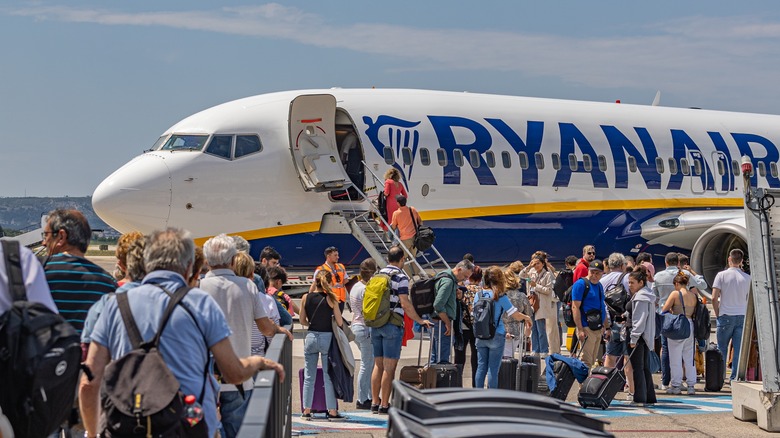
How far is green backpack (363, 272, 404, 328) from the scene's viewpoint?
33.0ft

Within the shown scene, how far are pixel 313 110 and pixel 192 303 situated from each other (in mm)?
11880

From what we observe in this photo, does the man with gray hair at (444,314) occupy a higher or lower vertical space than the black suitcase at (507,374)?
higher

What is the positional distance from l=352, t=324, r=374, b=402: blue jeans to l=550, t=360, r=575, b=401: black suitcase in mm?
1757

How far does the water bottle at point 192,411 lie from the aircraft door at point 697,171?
16.9 m

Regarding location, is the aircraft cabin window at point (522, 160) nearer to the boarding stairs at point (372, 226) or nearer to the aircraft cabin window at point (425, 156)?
the aircraft cabin window at point (425, 156)

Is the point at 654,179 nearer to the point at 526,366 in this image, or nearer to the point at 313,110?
the point at 313,110

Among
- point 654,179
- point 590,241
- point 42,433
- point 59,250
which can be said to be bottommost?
point 42,433

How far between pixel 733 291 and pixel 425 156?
251 inches

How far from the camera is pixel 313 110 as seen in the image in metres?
16.5

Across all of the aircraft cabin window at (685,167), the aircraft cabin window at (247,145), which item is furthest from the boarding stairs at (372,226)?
the aircraft cabin window at (685,167)

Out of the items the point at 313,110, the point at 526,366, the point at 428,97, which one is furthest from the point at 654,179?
the point at 526,366

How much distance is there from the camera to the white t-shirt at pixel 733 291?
1212 centimetres

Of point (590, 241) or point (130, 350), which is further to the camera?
point (590, 241)

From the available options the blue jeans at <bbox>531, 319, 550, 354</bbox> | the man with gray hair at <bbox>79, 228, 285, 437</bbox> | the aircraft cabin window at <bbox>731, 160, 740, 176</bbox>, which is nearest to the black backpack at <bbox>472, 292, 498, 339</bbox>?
the blue jeans at <bbox>531, 319, 550, 354</bbox>
